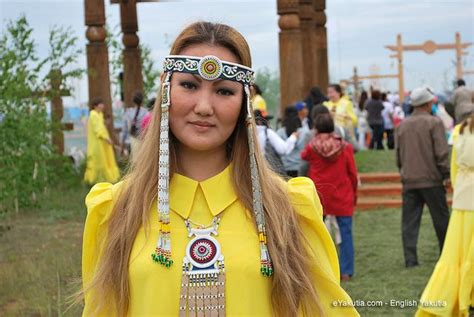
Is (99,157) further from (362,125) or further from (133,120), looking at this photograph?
(362,125)

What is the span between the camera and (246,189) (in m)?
3.22

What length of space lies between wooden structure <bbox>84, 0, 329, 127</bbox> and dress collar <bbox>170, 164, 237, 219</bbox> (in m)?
10.8

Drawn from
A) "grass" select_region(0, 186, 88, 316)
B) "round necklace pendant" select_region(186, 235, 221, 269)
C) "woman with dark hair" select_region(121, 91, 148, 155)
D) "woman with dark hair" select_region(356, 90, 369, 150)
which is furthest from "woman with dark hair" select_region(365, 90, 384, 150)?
"round necklace pendant" select_region(186, 235, 221, 269)

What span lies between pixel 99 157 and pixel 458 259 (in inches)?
397

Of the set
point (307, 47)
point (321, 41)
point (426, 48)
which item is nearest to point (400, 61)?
point (426, 48)

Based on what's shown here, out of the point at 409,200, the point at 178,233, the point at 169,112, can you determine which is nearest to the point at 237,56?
the point at 169,112

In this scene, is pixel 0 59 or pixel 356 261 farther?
pixel 0 59

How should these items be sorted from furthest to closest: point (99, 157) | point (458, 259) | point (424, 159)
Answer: point (99, 157) < point (424, 159) < point (458, 259)

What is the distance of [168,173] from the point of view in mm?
3135

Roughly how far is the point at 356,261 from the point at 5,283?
3.78m

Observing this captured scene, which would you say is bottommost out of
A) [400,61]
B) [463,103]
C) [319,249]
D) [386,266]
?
[386,266]

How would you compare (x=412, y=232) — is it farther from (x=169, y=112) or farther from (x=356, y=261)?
(x=169, y=112)

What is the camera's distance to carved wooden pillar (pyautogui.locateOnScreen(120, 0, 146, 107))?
1962cm

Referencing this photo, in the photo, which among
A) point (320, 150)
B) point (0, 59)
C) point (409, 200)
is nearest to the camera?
point (320, 150)
